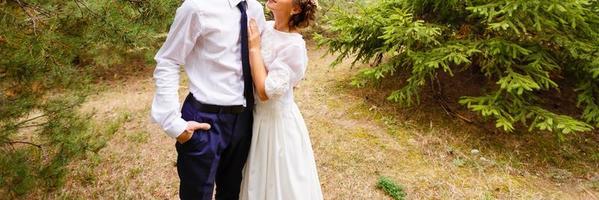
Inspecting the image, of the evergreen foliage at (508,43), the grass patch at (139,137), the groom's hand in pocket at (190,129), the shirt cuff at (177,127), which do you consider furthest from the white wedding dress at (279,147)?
the grass patch at (139,137)

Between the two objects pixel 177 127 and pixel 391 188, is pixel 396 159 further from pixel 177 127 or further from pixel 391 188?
pixel 177 127

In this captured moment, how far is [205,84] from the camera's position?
2350 mm

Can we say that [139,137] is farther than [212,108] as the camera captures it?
Yes

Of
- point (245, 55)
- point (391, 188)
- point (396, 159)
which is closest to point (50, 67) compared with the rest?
point (245, 55)

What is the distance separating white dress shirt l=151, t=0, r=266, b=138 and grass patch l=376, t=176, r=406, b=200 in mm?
2327

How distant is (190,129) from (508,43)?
145 inches

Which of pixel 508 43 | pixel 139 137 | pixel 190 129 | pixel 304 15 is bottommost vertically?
pixel 139 137

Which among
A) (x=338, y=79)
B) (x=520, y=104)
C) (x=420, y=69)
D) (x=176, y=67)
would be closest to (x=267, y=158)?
(x=176, y=67)

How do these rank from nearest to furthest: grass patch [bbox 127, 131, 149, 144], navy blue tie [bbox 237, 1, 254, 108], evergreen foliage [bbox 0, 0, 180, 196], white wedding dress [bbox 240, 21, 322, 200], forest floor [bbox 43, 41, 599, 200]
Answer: navy blue tie [bbox 237, 1, 254, 108] < white wedding dress [bbox 240, 21, 322, 200] < evergreen foliage [bbox 0, 0, 180, 196] < forest floor [bbox 43, 41, 599, 200] < grass patch [bbox 127, 131, 149, 144]

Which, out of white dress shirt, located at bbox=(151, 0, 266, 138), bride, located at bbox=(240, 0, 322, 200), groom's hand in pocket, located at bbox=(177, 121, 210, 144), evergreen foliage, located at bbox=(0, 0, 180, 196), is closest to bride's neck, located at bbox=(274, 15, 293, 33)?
bride, located at bbox=(240, 0, 322, 200)

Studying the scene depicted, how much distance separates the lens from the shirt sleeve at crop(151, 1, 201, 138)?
220 centimetres

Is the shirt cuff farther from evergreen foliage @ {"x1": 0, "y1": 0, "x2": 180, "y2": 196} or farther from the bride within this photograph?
evergreen foliage @ {"x1": 0, "y1": 0, "x2": 180, "y2": 196}

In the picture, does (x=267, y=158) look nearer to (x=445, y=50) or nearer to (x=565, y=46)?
(x=445, y=50)

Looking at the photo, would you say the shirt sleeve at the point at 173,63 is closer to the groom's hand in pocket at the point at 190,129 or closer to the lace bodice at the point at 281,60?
the groom's hand in pocket at the point at 190,129
